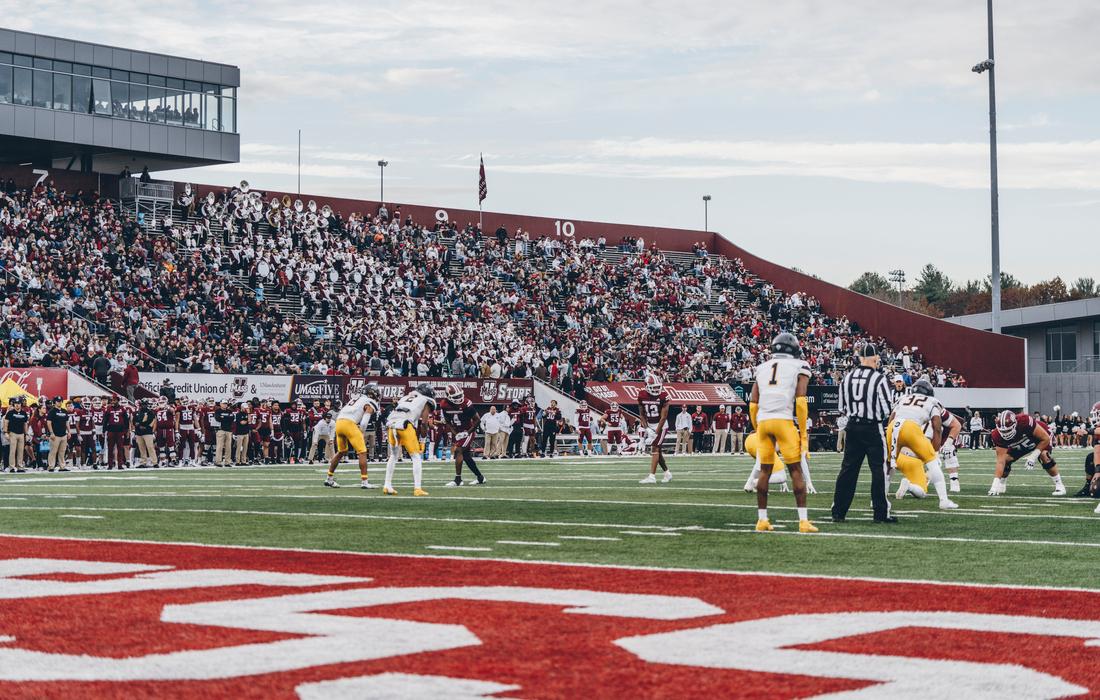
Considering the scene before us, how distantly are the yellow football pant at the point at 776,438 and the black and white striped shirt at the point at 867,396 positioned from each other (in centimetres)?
119

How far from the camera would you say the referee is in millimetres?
13570

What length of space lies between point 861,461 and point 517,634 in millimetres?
7934

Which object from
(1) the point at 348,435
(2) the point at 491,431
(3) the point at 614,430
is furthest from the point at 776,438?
(3) the point at 614,430

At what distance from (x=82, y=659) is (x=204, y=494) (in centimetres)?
1375

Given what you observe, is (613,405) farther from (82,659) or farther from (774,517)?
(82,659)

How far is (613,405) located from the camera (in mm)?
41938

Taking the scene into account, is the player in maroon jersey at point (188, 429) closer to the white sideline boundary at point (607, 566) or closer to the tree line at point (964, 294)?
the white sideline boundary at point (607, 566)

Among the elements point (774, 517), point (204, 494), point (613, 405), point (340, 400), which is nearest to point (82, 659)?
point (774, 517)

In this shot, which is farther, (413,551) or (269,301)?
(269,301)

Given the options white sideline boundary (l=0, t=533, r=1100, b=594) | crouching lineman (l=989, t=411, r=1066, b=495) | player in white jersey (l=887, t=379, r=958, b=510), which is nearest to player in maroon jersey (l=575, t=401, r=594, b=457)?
crouching lineman (l=989, t=411, r=1066, b=495)

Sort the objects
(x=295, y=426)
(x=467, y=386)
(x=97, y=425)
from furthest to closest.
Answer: (x=467, y=386) → (x=295, y=426) → (x=97, y=425)

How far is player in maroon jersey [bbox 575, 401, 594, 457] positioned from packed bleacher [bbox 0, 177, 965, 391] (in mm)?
2439

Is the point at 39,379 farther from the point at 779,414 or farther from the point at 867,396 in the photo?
the point at 779,414

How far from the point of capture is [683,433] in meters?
41.8
